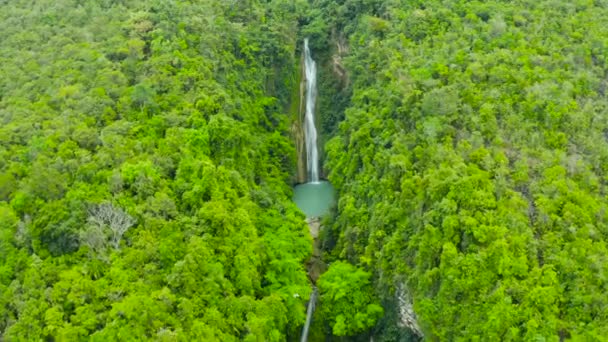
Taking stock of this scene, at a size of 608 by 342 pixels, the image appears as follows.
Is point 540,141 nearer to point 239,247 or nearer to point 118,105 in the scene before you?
point 239,247

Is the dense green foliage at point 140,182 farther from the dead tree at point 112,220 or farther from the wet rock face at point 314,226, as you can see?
the wet rock face at point 314,226

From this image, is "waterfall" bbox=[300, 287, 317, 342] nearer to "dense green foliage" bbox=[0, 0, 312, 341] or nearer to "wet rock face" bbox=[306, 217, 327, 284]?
"dense green foliage" bbox=[0, 0, 312, 341]

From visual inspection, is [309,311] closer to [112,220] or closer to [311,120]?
[112,220]

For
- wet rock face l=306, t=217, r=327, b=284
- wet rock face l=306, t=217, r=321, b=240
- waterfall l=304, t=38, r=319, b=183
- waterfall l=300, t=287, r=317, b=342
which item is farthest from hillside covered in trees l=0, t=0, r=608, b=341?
wet rock face l=306, t=217, r=321, b=240

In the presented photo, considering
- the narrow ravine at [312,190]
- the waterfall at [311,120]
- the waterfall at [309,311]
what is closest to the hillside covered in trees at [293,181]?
the waterfall at [309,311]

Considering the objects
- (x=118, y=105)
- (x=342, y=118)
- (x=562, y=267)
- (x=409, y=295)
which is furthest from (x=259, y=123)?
(x=562, y=267)

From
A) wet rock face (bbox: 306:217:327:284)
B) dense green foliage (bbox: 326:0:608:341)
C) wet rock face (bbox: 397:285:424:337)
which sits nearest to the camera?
dense green foliage (bbox: 326:0:608:341)

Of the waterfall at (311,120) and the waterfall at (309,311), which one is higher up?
the waterfall at (311,120)
